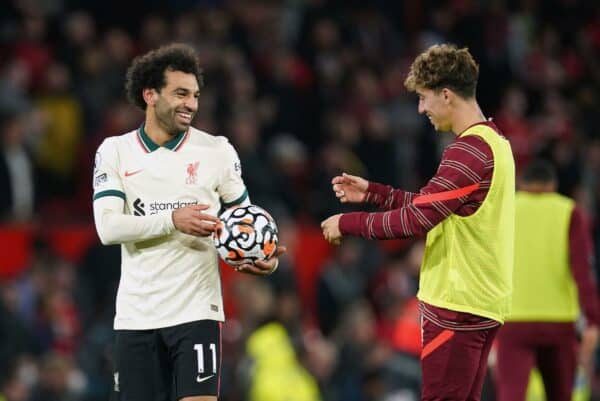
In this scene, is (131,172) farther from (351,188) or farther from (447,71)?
(447,71)

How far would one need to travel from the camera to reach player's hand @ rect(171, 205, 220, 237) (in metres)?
6.60

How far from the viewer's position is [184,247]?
6.94 meters

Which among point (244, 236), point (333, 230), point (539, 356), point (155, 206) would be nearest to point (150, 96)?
point (155, 206)

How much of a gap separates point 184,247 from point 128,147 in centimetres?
61

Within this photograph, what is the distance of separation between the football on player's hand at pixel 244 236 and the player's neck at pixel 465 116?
1059mm

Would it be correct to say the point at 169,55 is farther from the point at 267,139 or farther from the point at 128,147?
the point at 267,139

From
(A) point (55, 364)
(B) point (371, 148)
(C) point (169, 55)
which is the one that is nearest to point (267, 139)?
(B) point (371, 148)

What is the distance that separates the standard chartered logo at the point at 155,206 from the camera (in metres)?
6.94

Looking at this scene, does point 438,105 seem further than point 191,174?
No

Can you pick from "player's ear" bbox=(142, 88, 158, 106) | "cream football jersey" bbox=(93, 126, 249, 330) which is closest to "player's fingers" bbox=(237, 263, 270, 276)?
"cream football jersey" bbox=(93, 126, 249, 330)

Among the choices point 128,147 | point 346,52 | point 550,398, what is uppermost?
point 346,52

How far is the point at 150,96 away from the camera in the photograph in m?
7.12

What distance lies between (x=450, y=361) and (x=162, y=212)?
1629 mm

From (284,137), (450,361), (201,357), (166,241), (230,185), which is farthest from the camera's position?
(284,137)
